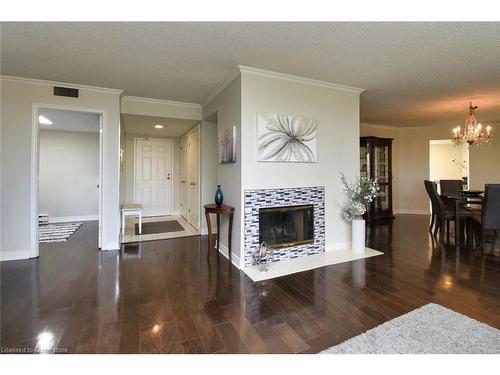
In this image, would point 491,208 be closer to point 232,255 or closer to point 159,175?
point 232,255

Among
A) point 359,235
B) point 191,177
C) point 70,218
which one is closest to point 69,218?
point 70,218

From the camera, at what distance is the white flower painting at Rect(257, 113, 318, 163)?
302 centimetres

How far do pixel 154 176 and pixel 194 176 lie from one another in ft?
6.31

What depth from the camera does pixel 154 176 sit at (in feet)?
21.3

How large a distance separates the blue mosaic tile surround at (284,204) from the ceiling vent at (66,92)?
2894mm

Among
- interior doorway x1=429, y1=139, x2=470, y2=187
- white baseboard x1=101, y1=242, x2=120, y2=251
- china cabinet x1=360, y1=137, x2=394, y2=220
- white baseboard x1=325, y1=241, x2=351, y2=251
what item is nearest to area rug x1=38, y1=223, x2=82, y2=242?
white baseboard x1=101, y1=242, x2=120, y2=251

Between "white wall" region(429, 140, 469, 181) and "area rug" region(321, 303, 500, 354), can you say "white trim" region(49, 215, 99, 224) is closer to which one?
"area rug" region(321, 303, 500, 354)

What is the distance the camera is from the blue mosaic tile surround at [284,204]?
2.99 metres

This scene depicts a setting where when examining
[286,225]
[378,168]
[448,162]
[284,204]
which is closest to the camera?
[284,204]

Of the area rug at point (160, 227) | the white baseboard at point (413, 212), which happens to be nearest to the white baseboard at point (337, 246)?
the area rug at point (160, 227)

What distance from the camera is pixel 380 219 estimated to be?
19.2ft

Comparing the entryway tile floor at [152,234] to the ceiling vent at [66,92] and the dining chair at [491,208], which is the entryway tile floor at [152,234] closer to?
the ceiling vent at [66,92]

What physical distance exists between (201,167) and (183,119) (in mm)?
948
